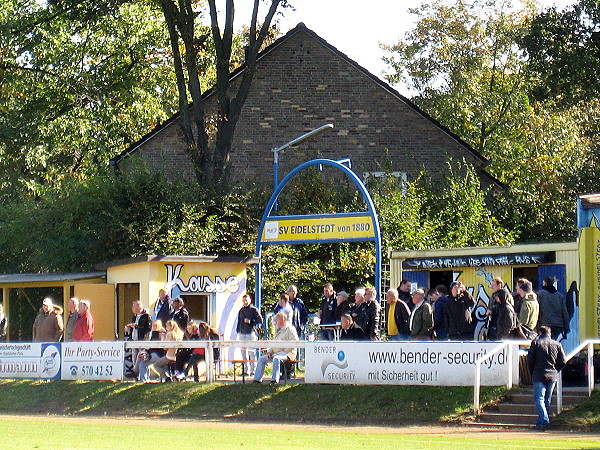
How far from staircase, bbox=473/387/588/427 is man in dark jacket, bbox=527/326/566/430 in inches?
17.4

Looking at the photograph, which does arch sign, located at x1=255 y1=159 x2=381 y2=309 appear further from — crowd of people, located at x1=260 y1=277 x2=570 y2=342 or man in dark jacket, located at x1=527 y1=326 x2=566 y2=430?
man in dark jacket, located at x1=527 y1=326 x2=566 y2=430

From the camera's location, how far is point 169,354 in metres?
21.9

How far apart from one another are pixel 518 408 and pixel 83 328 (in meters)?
9.62

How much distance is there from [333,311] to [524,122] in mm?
28234

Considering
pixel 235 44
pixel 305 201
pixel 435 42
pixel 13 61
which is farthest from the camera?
pixel 435 42

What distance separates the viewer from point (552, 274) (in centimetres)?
2283

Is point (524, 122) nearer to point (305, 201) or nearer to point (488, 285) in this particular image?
point (305, 201)

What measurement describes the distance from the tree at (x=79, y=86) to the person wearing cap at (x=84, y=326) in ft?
64.4

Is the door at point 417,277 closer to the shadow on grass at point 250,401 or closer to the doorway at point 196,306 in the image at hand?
the doorway at point 196,306

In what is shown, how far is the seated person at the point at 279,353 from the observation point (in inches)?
808

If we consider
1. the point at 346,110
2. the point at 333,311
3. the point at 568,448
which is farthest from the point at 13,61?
the point at 568,448

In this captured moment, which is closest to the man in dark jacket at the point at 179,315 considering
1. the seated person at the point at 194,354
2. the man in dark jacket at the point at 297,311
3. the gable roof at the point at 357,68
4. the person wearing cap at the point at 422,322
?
the seated person at the point at 194,354

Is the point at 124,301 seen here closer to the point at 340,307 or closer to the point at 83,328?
the point at 83,328

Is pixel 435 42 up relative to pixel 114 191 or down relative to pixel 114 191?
up
